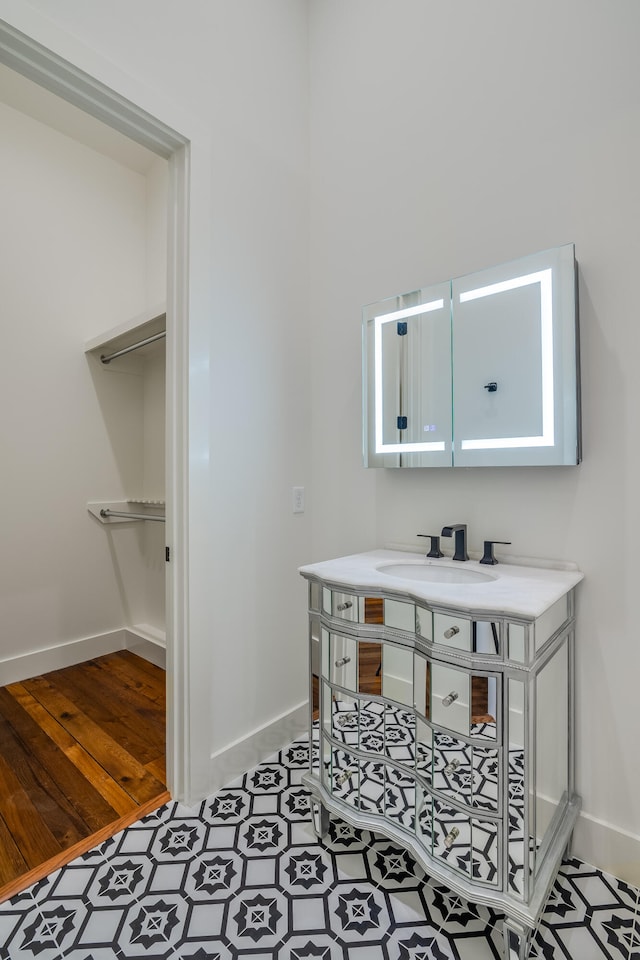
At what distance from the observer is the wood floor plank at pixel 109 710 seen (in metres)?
1.96

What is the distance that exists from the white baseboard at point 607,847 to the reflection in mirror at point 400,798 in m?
0.54

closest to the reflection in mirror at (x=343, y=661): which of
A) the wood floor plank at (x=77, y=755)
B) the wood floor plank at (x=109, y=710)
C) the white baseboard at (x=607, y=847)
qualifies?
the white baseboard at (x=607, y=847)

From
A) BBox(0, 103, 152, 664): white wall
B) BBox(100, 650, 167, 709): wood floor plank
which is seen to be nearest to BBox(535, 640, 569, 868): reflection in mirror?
BBox(100, 650, 167, 709): wood floor plank

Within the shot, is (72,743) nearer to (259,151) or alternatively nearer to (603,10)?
(259,151)

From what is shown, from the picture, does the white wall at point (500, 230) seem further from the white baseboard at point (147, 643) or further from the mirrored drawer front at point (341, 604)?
the white baseboard at point (147, 643)

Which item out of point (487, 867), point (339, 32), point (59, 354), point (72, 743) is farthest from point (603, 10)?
point (72, 743)

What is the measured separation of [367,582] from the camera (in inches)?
50.1

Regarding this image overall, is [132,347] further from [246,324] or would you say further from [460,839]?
[460,839]

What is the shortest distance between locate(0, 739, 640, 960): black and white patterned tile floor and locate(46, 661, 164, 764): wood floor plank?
20.6 inches

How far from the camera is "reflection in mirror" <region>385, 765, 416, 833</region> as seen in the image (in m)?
1.22

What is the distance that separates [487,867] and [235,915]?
637 mm

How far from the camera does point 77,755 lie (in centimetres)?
189

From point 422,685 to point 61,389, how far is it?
254 cm

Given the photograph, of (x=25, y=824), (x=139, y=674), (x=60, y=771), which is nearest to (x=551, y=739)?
(x=25, y=824)
